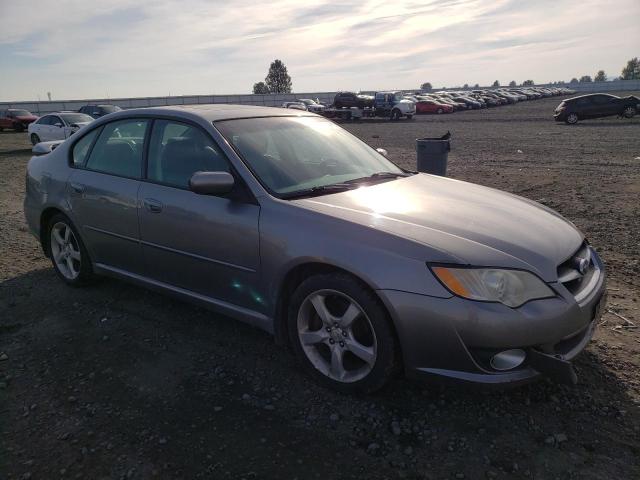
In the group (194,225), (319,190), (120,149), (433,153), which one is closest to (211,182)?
(194,225)

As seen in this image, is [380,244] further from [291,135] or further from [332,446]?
[291,135]

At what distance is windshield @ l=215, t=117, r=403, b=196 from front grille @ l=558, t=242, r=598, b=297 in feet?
4.95

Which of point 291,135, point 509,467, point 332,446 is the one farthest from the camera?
point 291,135

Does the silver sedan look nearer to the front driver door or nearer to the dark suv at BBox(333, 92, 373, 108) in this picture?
the front driver door

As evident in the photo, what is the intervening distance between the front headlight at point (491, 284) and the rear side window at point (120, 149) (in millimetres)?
2539

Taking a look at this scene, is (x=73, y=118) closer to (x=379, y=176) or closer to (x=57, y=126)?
(x=57, y=126)

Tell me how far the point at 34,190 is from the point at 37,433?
2861 mm

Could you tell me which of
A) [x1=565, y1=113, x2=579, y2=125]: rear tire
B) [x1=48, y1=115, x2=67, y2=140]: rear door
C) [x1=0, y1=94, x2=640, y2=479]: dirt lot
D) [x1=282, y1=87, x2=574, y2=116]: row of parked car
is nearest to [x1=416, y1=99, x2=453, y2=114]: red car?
[x1=282, y1=87, x2=574, y2=116]: row of parked car

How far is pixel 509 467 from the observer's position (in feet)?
7.56

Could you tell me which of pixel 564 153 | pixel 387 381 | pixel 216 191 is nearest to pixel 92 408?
pixel 216 191

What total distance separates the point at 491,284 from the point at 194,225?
1941mm

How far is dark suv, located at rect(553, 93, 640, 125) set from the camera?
2492 cm

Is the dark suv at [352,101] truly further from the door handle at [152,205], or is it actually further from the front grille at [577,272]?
the front grille at [577,272]

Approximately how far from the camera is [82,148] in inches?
173
